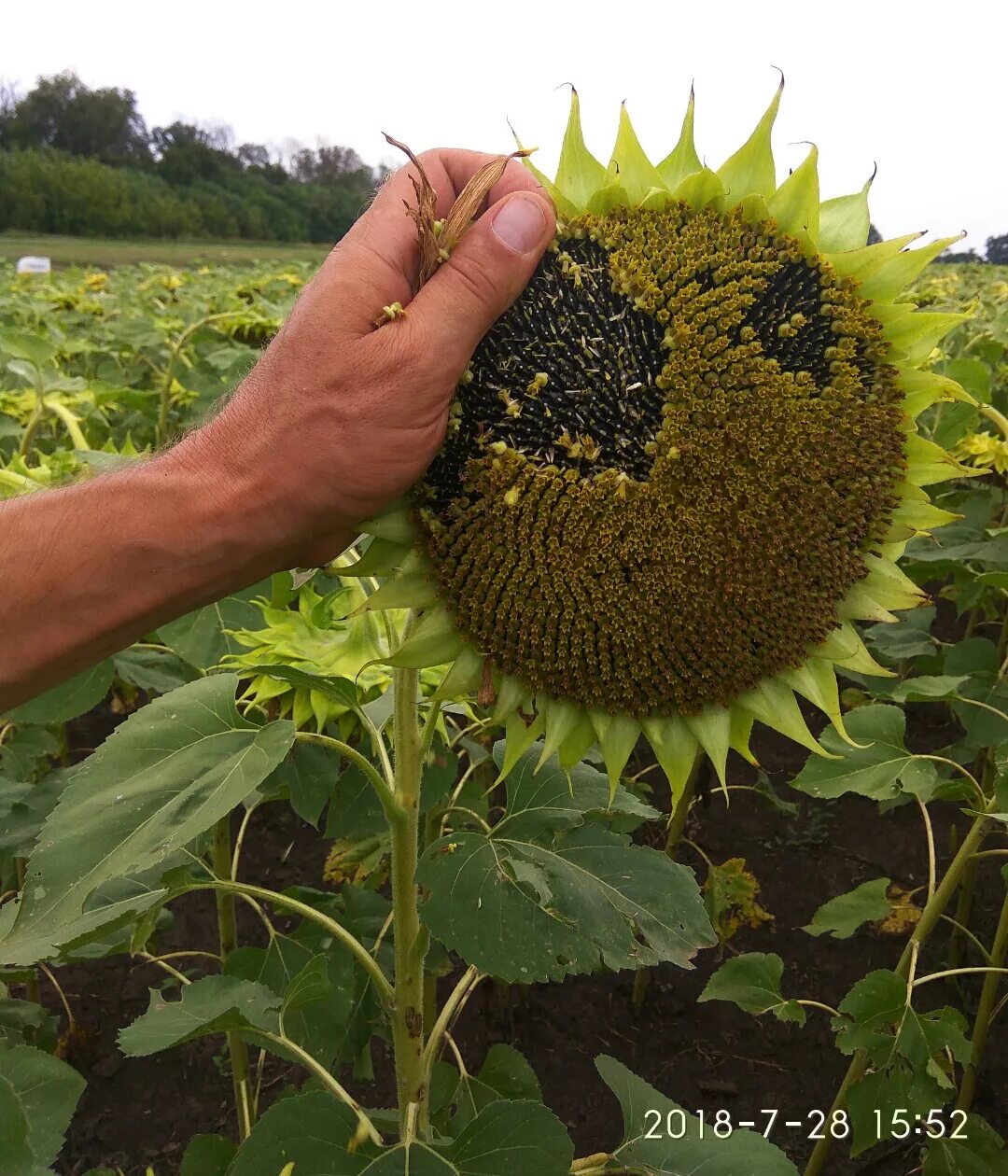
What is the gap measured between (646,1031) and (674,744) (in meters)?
2.11

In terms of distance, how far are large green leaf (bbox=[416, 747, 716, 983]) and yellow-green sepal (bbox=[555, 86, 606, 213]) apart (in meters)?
0.81

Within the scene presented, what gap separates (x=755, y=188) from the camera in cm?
124

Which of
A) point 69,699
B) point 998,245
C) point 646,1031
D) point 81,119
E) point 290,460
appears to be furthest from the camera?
point 81,119

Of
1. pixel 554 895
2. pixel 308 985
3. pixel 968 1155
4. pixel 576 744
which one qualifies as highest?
pixel 576 744

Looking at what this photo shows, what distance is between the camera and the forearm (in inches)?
49.3

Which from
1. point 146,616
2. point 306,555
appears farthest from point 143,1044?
point 306,555

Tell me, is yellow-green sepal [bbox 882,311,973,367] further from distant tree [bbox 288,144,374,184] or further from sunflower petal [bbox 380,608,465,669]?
distant tree [bbox 288,144,374,184]

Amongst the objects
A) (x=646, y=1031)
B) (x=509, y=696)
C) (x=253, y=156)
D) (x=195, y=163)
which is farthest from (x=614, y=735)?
(x=253, y=156)

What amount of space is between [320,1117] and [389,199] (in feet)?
4.31

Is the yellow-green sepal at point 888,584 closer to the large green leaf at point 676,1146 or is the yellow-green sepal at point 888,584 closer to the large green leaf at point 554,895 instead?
the large green leaf at point 554,895

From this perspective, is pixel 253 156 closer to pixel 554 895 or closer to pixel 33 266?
pixel 33 266

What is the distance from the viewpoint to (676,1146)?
1.61 m

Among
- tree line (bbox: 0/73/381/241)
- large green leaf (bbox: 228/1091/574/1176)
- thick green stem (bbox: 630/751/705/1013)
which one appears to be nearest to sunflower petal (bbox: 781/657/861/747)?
large green leaf (bbox: 228/1091/574/1176)

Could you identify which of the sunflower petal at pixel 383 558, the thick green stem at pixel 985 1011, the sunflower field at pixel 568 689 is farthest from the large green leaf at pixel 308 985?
the thick green stem at pixel 985 1011
